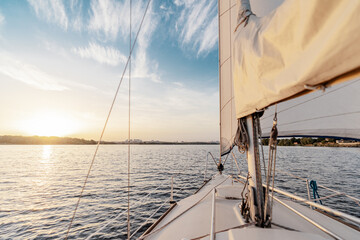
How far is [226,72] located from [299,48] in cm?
375

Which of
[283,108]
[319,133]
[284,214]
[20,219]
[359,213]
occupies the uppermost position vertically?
[283,108]

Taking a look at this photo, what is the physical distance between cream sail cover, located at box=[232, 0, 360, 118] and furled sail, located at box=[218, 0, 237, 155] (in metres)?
2.70

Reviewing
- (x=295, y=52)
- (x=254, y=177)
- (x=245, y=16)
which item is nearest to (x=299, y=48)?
(x=295, y=52)

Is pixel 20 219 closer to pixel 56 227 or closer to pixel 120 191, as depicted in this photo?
pixel 56 227

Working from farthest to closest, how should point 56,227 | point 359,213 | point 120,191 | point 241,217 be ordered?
1. point 120,191
2. point 359,213
3. point 56,227
4. point 241,217

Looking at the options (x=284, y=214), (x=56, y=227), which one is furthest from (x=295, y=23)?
(x=56, y=227)

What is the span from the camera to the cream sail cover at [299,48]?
78 centimetres

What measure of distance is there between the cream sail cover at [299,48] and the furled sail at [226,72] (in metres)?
2.70

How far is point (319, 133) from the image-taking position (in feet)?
11.6

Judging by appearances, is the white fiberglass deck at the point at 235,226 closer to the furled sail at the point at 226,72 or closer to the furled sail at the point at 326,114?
the furled sail at the point at 326,114

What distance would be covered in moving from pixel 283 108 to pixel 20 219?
10.3 m

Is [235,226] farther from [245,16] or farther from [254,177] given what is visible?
[245,16]

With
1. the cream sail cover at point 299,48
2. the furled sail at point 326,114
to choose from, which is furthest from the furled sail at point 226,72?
the cream sail cover at point 299,48

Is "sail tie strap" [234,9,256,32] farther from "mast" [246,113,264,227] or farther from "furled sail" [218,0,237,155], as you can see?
"furled sail" [218,0,237,155]
